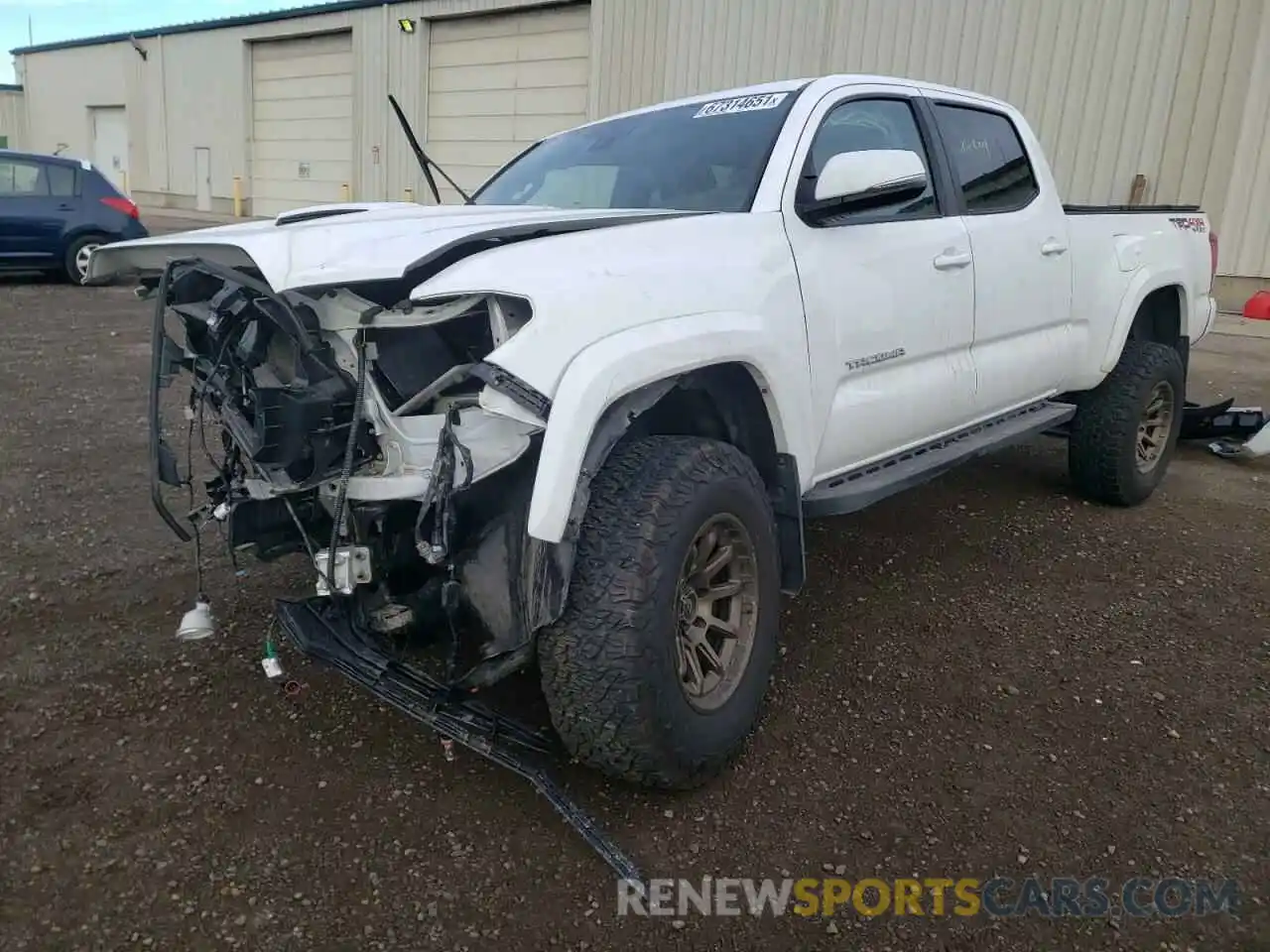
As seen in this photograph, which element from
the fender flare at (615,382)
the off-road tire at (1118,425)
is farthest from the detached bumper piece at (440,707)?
the off-road tire at (1118,425)

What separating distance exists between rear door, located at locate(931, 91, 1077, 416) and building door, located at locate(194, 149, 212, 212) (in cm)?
2551

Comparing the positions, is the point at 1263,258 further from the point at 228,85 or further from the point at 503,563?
the point at 228,85

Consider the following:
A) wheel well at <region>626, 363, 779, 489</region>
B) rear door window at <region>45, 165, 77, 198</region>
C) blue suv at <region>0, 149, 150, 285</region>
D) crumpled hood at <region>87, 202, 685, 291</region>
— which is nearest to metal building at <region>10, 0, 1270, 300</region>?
blue suv at <region>0, 149, 150, 285</region>

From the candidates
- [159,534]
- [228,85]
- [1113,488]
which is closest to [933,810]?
[1113,488]

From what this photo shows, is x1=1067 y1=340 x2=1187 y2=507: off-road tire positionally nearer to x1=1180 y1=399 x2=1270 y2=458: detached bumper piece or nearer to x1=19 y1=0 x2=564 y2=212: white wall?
x1=1180 y1=399 x2=1270 y2=458: detached bumper piece

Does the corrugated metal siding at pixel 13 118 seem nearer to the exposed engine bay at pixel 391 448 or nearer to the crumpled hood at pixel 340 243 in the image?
the crumpled hood at pixel 340 243

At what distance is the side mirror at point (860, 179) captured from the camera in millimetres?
3018

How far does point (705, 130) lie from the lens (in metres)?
3.59

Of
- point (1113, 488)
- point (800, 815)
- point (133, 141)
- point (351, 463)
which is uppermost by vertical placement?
point (133, 141)

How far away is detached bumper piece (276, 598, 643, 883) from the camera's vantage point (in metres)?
2.53

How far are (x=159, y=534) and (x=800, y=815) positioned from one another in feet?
10.4

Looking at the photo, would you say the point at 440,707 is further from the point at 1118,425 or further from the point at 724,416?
the point at 1118,425

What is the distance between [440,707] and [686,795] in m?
0.70

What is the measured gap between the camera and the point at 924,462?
12.3ft
